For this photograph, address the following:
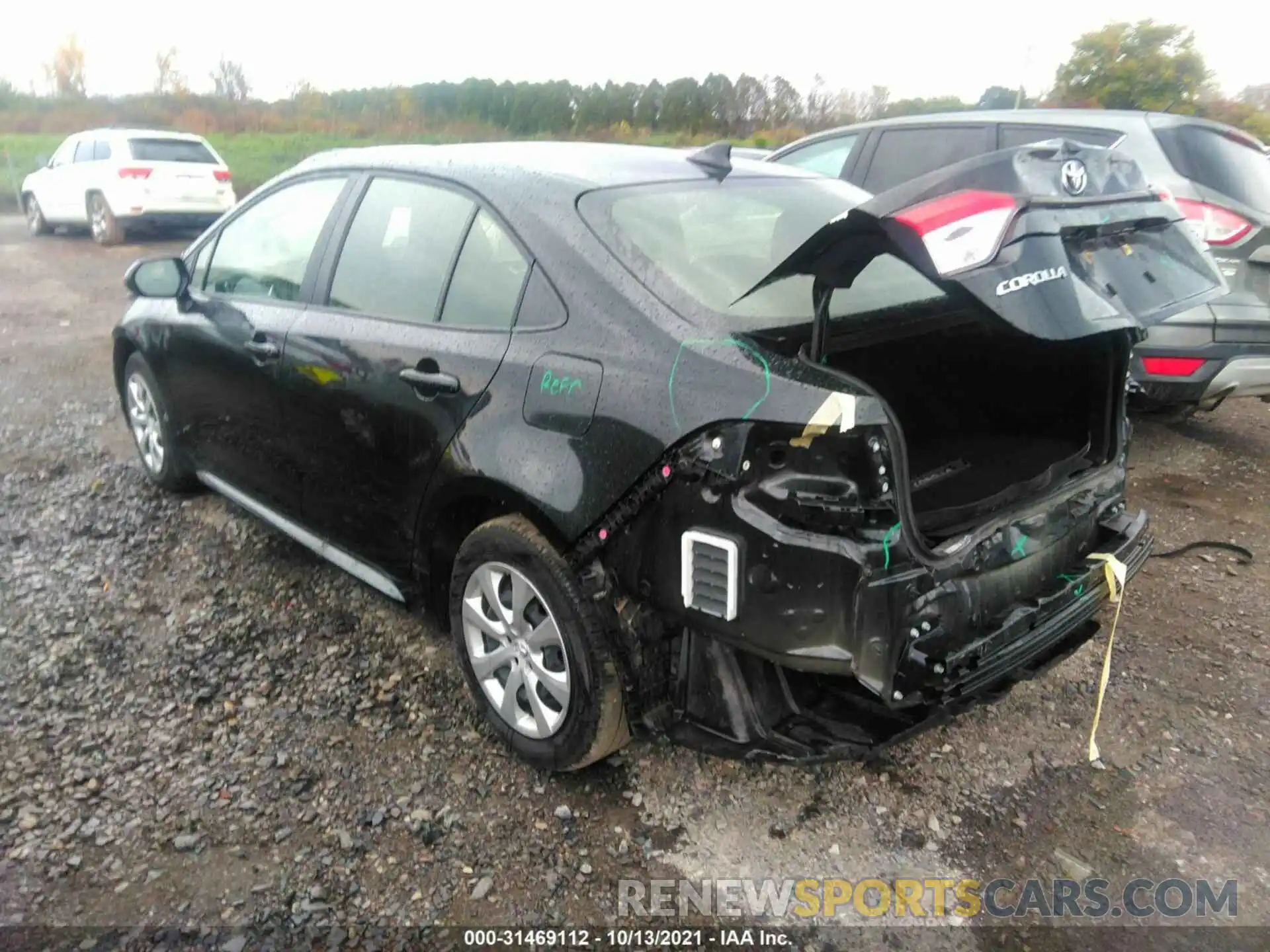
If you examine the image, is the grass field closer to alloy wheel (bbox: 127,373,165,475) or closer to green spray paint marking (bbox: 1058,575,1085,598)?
alloy wheel (bbox: 127,373,165,475)

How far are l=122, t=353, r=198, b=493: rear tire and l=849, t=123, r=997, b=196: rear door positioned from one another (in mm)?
3966

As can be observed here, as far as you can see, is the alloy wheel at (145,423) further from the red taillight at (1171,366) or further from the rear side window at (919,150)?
the red taillight at (1171,366)

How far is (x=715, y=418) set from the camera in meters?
2.04

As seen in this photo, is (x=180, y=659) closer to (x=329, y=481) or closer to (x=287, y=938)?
(x=329, y=481)

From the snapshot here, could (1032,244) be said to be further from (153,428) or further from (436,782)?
(153,428)

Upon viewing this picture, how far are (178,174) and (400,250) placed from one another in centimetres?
1185

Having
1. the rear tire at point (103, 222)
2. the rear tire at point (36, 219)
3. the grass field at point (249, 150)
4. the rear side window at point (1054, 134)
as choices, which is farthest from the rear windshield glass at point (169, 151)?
the rear side window at point (1054, 134)

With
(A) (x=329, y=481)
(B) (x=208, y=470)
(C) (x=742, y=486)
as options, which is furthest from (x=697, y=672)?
(B) (x=208, y=470)

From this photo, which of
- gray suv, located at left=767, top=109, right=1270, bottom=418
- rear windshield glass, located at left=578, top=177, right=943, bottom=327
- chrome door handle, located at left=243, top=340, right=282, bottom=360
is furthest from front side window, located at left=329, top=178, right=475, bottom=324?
gray suv, located at left=767, top=109, right=1270, bottom=418

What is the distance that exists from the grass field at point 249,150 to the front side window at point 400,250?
18.4m

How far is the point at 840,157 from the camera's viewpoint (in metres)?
6.30

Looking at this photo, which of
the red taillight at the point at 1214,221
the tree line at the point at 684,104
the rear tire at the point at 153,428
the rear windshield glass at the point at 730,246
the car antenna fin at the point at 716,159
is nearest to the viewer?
the rear windshield glass at the point at 730,246

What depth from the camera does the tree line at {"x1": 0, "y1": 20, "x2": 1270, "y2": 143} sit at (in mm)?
23906

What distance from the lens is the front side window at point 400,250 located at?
2832mm
